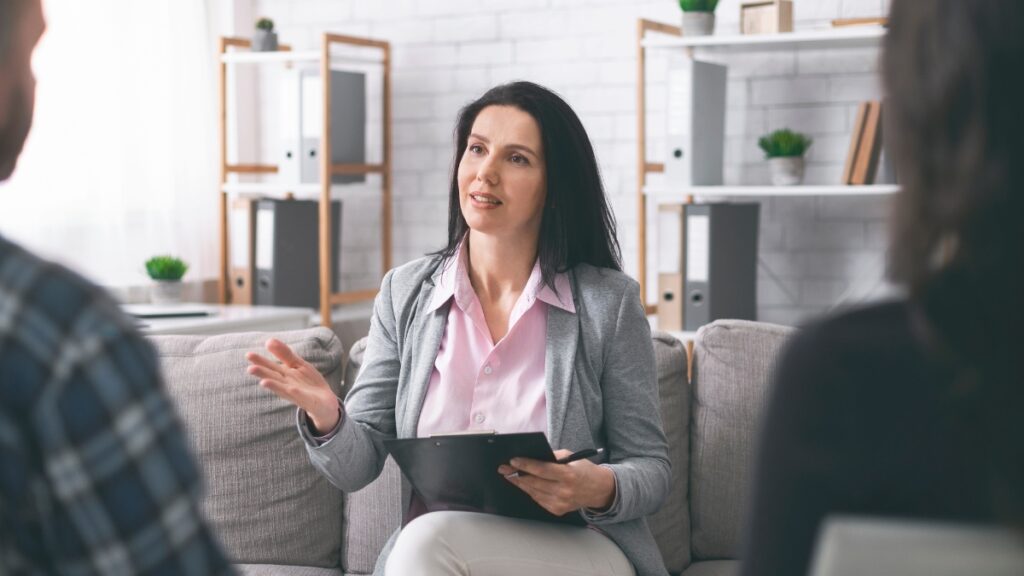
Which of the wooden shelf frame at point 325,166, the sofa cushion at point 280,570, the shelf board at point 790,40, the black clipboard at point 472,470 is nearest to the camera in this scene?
the black clipboard at point 472,470

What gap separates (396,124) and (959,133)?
3618mm

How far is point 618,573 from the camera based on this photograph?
1828 mm

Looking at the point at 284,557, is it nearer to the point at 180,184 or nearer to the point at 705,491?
the point at 705,491

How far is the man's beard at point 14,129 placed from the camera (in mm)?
742

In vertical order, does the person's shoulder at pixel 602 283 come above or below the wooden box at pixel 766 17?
below

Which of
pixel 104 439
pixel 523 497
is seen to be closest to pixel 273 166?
pixel 523 497

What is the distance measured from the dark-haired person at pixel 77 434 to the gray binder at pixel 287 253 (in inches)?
126

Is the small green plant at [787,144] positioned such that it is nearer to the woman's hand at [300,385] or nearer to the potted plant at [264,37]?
the potted plant at [264,37]

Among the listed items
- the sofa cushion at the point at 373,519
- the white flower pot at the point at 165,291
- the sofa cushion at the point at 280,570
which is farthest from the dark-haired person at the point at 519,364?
the white flower pot at the point at 165,291

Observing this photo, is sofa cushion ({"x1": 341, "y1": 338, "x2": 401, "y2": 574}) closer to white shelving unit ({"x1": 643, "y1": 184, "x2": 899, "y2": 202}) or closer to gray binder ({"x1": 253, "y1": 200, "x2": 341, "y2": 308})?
white shelving unit ({"x1": 643, "y1": 184, "x2": 899, "y2": 202})

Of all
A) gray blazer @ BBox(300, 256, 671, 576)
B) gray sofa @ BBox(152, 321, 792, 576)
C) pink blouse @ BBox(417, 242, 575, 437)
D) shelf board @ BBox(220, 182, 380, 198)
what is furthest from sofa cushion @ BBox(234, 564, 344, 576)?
shelf board @ BBox(220, 182, 380, 198)

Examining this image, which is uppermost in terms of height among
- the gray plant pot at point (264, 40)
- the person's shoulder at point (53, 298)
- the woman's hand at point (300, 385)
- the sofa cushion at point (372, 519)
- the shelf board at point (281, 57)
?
the gray plant pot at point (264, 40)

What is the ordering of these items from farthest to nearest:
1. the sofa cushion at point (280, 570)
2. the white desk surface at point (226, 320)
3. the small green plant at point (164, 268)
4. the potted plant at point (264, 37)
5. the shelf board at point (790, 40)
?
the potted plant at point (264, 37)
the small green plant at point (164, 268)
the shelf board at point (790, 40)
the white desk surface at point (226, 320)
the sofa cushion at point (280, 570)

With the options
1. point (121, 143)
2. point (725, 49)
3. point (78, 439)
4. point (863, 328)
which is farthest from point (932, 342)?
point (121, 143)
